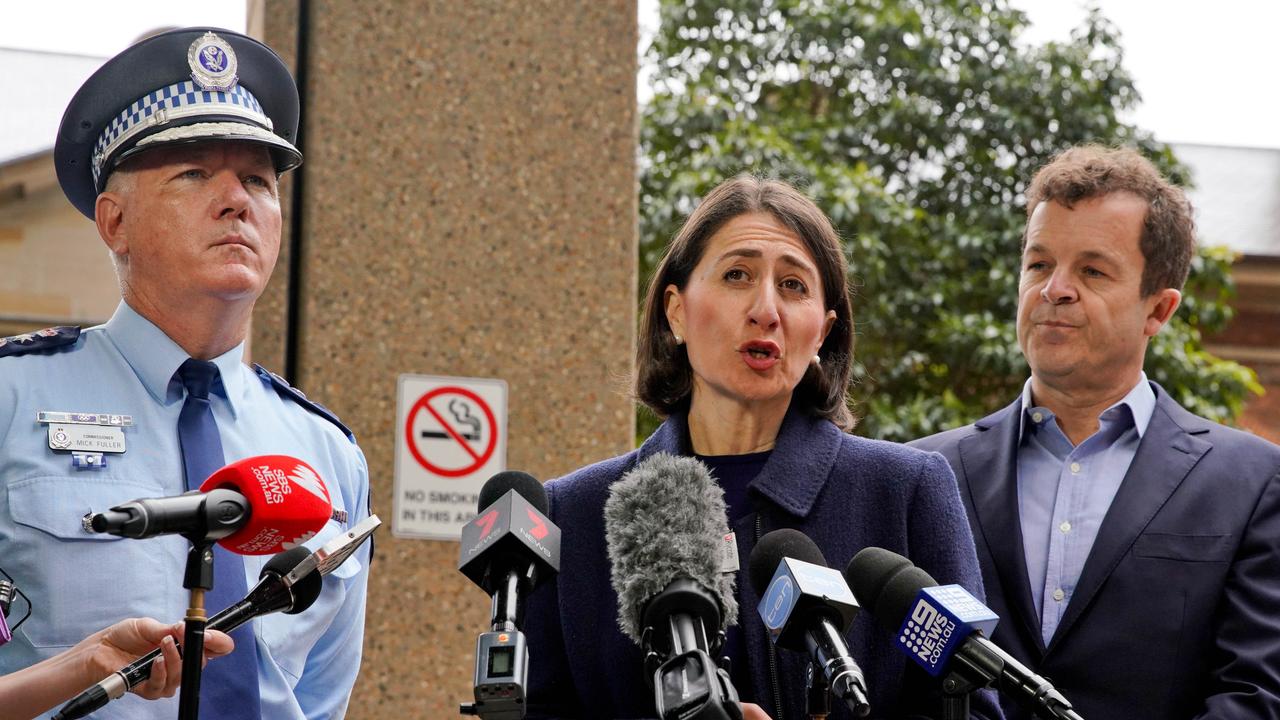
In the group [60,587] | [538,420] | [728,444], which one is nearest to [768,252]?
[728,444]

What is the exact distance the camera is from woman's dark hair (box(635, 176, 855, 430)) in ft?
12.1

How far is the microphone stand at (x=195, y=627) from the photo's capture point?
2.50m

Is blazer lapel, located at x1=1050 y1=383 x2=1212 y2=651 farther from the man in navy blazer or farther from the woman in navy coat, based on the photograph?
the woman in navy coat

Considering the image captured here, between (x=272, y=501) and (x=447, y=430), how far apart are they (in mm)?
2966

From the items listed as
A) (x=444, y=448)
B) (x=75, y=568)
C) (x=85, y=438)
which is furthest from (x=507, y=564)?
(x=444, y=448)

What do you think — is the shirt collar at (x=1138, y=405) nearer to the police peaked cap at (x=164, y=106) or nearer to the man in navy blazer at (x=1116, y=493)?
the man in navy blazer at (x=1116, y=493)

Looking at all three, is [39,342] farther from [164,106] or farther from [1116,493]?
[1116,493]

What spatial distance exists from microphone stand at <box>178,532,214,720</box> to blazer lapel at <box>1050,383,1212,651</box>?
82.7 inches

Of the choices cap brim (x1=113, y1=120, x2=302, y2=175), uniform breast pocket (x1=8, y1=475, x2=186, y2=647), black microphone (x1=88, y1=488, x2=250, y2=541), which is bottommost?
uniform breast pocket (x1=8, y1=475, x2=186, y2=647)

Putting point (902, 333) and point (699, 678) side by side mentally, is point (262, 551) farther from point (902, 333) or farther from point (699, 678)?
point (902, 333)

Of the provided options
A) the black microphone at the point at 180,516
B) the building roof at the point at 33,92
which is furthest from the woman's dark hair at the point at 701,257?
the building roof at the point at 33,92

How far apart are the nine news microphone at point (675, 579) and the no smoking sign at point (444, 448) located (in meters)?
2.68

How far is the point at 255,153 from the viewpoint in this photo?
3.69 meters

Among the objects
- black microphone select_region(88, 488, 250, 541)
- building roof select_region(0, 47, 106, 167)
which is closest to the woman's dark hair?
black microphone select_region(88, 488, 250, 541)
